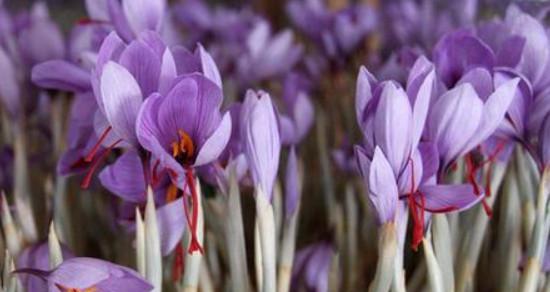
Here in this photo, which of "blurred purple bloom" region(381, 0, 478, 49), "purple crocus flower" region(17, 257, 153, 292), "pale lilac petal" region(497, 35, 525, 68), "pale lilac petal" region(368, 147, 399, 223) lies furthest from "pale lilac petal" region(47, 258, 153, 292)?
"blurred purple bloom" region(381, 0, 478, 49)

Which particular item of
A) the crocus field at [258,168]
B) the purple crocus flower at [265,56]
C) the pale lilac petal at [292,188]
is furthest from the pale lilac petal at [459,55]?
the purple crocus flower at [265,56]

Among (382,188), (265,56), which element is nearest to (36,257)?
(382,188)

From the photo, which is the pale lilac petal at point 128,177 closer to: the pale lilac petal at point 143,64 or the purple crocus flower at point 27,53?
the pale lilac petal at point 143,64

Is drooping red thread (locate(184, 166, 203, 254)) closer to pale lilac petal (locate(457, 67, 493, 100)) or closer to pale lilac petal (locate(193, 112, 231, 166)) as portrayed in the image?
pale lilac petal (locate(193, 112, 231, 166))

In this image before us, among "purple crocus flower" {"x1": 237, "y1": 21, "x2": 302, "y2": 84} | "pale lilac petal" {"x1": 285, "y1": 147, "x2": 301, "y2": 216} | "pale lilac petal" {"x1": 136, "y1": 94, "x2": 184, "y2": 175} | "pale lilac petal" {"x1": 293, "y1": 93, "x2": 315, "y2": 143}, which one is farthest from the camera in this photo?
"purple crocus flower" {"x1": 237, "y1": 21, "x2": 302, "y2": 84}

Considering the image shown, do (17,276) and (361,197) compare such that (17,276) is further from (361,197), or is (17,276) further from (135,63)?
(361,197)

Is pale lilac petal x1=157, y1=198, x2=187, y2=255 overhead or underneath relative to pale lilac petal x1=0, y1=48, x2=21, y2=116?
underneath

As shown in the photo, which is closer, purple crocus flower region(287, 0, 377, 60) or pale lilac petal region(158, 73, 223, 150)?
pale lilac petal region(158, 73, 223, 150)
